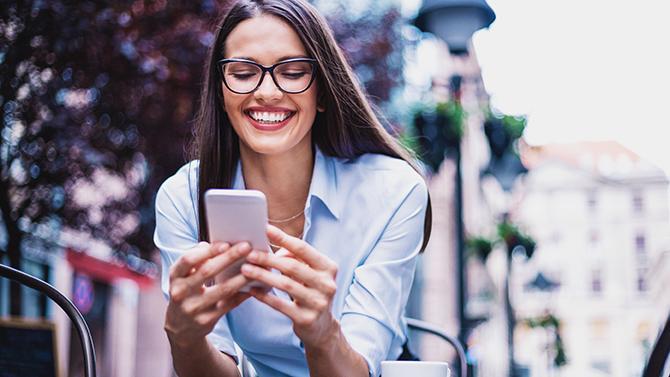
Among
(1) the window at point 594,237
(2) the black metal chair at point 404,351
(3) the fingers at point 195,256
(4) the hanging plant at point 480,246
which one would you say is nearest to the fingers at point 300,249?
(3) the fingers at point 195,256

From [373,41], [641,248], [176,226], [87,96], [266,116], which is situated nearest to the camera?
[266,116]

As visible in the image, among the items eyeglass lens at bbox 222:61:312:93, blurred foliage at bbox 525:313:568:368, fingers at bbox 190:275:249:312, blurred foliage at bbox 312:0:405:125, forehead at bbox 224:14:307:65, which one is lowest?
blurred foliage at bbox 525:313:568:368

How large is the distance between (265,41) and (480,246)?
35.3ft

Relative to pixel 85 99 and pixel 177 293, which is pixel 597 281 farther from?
pixel 177 293

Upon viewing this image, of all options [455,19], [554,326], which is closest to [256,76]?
[455,19]

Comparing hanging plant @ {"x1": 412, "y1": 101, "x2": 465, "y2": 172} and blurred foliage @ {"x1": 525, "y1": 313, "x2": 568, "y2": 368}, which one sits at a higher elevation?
hanging plant @ {"x1": 412, "y1": 101, "x2": 465, "y2": 172}

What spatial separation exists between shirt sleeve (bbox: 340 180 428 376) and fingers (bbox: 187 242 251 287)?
1.93 ft

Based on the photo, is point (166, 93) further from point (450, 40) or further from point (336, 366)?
point (336, 366)

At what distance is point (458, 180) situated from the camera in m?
8.81

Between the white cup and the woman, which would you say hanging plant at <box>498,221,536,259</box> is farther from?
the white cup

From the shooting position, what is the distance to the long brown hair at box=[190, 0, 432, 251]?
89.7 inches

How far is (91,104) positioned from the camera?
7602 millimetres

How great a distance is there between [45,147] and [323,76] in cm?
554

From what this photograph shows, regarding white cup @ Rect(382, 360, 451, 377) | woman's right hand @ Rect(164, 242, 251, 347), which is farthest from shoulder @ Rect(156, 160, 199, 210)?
white cup @ Rect(382, 360, 451, 377)
